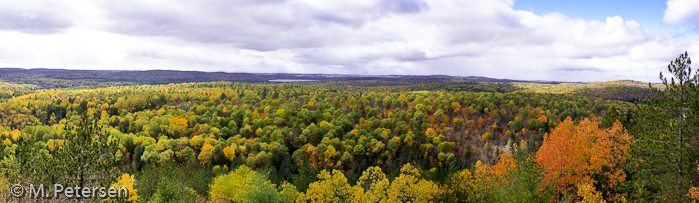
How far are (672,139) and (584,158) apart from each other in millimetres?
8396

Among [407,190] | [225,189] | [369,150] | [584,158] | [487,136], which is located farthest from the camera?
[487,136]

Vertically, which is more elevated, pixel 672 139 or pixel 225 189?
pixel 672 139

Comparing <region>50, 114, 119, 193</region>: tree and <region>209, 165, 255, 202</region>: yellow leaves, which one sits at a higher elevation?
<region>50, 114, 119, 193</region>: tree

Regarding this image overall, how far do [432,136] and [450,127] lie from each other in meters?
26.6

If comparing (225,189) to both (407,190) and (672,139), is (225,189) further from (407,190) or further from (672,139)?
(672,139)

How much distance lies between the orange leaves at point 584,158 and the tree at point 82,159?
36311 millimetres

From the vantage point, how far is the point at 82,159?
25.5m

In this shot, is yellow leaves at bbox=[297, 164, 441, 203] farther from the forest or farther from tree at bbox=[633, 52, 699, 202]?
tree at bbox=[633, 52, 699, 202]

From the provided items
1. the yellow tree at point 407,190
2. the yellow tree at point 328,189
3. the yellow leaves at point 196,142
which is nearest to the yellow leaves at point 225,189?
the yellow tree at point 328,189

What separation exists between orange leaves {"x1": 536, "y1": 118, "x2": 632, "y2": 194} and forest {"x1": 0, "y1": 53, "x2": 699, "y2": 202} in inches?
6.6

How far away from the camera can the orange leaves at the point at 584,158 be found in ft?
112
